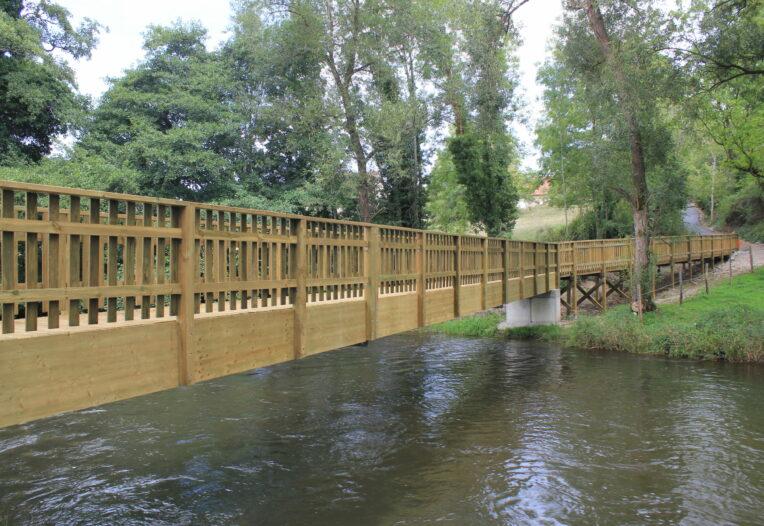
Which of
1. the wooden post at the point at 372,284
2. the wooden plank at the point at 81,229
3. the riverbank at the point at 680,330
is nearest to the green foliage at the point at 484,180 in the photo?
the riverbank at the point at 680,330

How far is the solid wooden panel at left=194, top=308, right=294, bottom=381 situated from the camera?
4.65 m

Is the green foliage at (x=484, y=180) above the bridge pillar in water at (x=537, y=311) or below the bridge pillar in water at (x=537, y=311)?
above

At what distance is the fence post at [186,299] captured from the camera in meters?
4.43

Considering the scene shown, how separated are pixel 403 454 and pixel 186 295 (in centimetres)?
414

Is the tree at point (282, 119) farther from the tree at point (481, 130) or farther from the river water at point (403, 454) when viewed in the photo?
the river water at point (403, 454)

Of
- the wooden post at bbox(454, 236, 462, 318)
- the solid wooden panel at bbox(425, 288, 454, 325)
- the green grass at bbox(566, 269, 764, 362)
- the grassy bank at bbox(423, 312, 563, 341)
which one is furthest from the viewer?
the grassy bank at bbox(423, 312, 563, 341)

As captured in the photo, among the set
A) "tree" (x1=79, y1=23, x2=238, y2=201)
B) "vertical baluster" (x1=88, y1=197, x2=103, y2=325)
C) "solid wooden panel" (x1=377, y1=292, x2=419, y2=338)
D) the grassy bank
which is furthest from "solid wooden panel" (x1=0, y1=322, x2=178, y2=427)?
"tree" (x1=79, y1=23, x2=238, y2=201)

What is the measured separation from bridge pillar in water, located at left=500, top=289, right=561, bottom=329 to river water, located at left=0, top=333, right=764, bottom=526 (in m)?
6.57

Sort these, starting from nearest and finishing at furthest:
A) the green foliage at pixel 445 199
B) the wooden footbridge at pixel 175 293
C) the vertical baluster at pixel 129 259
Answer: the wooden footbridge at pixel 175 293, the vertical baluster at pixel 129 259, the green foliage at pixel 445 199

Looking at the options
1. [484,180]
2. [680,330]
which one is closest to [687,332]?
[680,330]

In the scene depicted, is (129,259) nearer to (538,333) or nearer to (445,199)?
(538,333)

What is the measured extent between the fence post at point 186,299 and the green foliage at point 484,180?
2028 centimetres

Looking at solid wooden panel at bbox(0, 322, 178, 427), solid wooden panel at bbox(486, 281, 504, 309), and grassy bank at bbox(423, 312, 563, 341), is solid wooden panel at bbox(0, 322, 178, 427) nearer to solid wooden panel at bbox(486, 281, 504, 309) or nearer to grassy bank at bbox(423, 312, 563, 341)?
solid wooden panel at bbox(486, 281, 504, 309)

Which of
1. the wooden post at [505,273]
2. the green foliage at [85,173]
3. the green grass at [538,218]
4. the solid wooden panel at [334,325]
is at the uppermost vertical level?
the green grass at [538,218]
